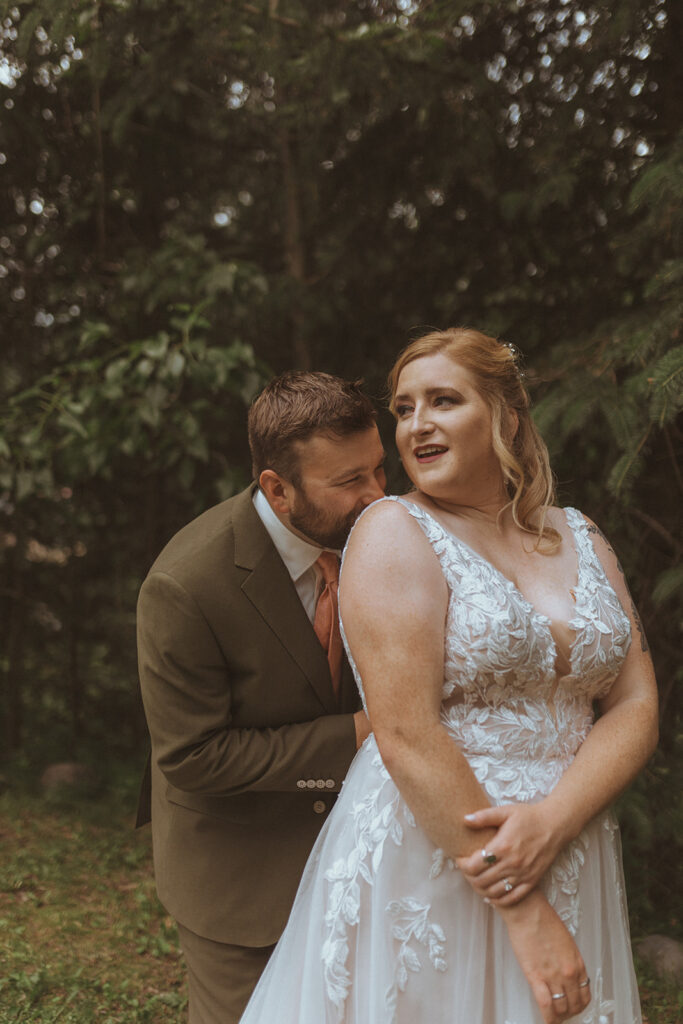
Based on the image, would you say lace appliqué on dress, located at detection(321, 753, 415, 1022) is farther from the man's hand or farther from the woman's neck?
the woman's neck

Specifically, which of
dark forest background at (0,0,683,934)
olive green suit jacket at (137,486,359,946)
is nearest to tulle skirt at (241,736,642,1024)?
olive green suit jacket at (137,486,359,946)

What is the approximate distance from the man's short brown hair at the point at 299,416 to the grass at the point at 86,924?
2.23 meters

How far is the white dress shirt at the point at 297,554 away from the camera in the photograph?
7.61ft

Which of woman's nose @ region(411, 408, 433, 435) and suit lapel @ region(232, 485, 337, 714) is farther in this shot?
suit lapel @ region(232, 485, 337, 714)

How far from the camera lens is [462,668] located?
1.74 metres

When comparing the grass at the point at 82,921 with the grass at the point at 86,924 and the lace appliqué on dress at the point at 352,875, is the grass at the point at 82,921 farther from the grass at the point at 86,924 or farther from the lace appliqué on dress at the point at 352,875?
the lace appliqué on dress at the point at 352,875

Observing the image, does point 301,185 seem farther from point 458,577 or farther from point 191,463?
point 458,577

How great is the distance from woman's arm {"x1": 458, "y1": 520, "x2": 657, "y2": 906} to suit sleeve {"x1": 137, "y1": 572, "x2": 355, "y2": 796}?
489 mm

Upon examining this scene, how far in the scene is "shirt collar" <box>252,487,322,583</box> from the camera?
2.32 metres

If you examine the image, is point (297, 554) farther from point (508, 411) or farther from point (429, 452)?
point (508, 411)

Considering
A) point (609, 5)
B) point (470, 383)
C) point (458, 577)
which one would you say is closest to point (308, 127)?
point (609, 5)

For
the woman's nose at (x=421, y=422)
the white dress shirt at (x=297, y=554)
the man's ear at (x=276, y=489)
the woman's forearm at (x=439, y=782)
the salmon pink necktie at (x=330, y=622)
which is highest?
the woman's nose at (x=421, y=422)

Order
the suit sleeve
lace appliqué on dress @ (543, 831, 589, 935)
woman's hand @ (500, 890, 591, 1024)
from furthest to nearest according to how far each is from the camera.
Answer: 1. the suit sleeve
2. lace appliqué on dress @ (543, 831, 589, 935)
3. woman's hand @ (500, 890, 591, 1024)

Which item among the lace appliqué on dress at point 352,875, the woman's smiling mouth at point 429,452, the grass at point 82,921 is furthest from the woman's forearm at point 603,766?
the grass at point 82,921
